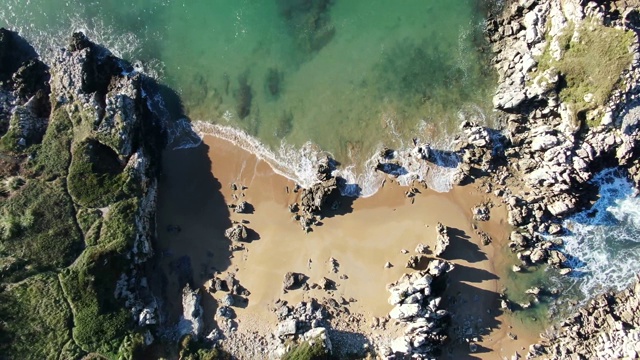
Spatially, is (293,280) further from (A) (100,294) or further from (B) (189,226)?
(A) (100,294)

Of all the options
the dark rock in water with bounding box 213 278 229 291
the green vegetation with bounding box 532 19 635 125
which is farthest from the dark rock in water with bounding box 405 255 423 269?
the green vegetation with bounding box 532 19 635 125

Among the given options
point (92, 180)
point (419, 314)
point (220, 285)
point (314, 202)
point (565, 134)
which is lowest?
point (419, 314)

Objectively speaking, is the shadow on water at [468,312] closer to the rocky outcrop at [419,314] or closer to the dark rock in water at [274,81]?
the rocky outcrop at [419,314]

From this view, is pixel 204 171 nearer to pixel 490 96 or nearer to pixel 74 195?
pixel 74 195

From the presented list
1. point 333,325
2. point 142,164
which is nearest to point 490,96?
point 333,325

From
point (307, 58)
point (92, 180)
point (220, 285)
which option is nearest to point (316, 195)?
point (220, 285)

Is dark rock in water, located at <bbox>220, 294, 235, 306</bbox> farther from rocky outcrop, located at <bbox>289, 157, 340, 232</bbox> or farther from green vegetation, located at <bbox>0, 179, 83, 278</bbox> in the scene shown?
green vegetation, located at <bbox>0, 179, 83, 278</bbox>

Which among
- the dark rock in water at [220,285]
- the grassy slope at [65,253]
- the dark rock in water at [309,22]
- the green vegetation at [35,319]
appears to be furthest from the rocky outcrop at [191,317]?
the dark rock in water at [309,22]
